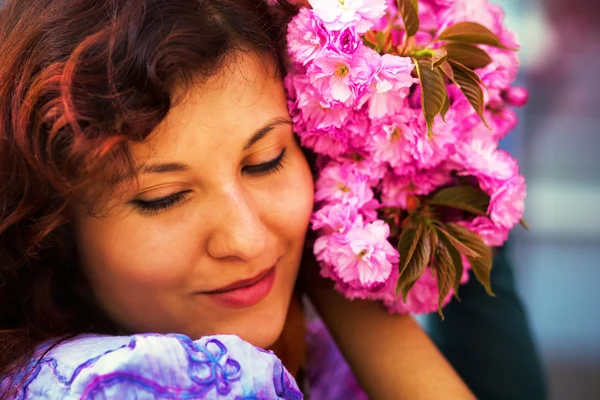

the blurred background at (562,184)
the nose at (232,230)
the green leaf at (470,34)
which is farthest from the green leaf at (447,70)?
the blurred background at (562,184)

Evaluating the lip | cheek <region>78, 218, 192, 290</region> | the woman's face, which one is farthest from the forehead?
the lip

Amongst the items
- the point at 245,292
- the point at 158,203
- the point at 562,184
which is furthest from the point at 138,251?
the point at 562,184

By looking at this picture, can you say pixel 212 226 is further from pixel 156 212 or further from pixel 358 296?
pixel 358 296

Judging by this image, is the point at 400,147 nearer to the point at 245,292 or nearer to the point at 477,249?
the point at 477,249

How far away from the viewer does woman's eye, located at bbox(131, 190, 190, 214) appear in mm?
1008

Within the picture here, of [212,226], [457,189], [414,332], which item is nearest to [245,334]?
[212,226]

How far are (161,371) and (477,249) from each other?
544 millimetres

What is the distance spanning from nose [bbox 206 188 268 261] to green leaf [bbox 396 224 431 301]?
0.23 metres

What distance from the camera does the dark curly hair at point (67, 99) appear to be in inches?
37.5

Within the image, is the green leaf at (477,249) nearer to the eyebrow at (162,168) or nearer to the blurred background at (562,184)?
the eyebrow at (162,168)

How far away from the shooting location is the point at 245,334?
1.12 meters

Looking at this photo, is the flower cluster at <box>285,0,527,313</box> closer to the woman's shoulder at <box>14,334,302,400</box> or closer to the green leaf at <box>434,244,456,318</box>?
the green leaf at <box>434,244,456,318</box>

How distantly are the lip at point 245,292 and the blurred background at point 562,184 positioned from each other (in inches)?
72.8

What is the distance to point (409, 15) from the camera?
3.58ft
